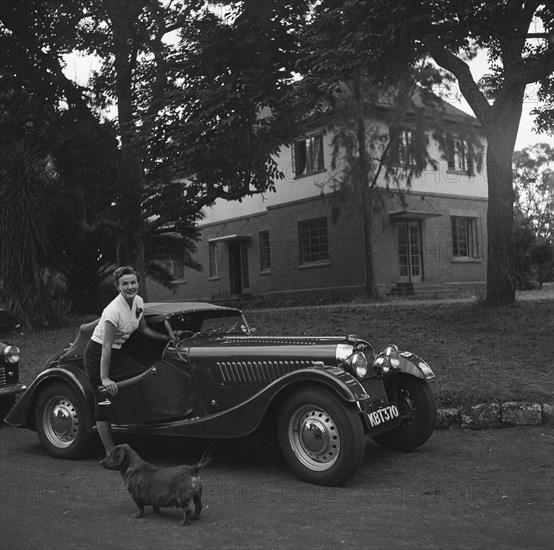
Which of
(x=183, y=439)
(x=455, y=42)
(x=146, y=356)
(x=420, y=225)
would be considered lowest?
(x=183, y=439)

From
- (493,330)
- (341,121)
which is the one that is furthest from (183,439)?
(341,121)

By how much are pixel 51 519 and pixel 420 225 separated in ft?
74.4

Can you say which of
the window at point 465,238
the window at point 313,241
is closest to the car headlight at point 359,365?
the window at point 313,241

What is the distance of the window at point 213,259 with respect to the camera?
105 ft

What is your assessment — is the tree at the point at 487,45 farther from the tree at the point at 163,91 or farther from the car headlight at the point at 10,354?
the car headlight at the point at 10,354

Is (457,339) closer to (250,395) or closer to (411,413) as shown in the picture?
(411,413)

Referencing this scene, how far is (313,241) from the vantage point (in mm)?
26547

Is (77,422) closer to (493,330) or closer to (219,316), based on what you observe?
(219,316)

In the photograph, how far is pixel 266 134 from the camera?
688 inches

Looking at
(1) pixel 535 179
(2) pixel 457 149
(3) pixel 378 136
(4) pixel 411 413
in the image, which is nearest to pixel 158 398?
(4) pixel 411 413

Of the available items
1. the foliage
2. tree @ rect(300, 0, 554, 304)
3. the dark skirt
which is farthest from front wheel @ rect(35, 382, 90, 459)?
the foliage

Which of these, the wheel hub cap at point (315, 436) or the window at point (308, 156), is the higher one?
the window at point (308, 156)

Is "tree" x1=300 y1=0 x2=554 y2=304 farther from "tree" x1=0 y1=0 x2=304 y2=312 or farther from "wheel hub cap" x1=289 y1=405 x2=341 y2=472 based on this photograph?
"wheel hub cap" x1=289 y1=405 x2=341 y2=472

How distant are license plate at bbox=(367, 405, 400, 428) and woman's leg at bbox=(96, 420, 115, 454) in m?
2.28
